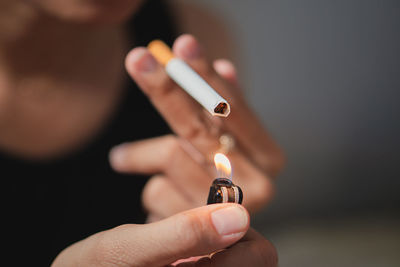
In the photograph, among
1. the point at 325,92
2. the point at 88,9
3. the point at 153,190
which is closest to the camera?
the point at 88,9

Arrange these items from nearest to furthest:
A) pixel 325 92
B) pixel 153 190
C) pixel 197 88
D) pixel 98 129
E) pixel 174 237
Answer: pixel 174 237, pixel 197 88, pixel 153 190, pixel 98 129, pixel 325 92

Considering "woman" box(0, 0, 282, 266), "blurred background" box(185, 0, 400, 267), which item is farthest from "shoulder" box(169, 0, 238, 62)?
"woman" box(0, 0, 282, 266)

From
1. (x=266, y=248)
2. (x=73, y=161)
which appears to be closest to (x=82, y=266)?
(x=266, y=248)

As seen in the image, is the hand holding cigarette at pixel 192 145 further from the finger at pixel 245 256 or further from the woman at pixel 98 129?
the finger at pixel 245 256

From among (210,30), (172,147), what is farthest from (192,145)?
(210,30)

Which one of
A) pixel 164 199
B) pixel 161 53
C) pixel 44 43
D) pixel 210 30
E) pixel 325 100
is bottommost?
pixel 164 199

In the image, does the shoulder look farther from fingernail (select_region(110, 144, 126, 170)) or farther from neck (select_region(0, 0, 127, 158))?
fingernail (select_region(110, 144, 126, 170))

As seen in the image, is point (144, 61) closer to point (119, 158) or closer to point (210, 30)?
point (119, 158)
